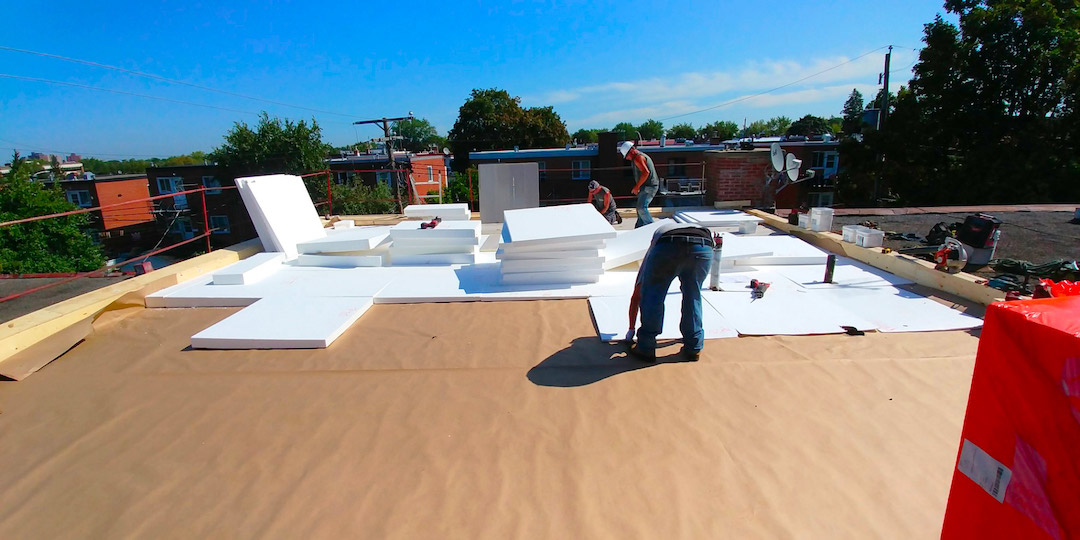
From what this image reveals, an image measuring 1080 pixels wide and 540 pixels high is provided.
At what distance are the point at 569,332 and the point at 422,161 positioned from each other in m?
31.6

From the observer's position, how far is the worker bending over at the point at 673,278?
131 inches

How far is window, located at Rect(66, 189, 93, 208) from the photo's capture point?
3344cm

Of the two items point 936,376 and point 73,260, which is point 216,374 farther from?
point 73,260

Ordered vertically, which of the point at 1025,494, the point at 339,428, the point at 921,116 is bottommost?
the point at 339,428

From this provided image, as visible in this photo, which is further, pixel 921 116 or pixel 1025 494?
pixel 921 116

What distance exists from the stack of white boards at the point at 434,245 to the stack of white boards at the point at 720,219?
3.16m

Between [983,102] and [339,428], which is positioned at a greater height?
[983,102]

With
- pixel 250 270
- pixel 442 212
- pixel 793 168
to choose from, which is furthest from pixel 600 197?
pixel 250 270

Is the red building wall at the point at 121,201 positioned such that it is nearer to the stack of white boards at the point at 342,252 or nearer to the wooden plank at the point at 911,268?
the stack of white boards at the point at 342,252

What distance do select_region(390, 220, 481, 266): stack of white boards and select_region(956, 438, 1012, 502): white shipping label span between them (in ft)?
17.6

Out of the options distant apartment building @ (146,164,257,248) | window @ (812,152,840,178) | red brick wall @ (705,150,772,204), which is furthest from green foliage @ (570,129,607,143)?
red brick wall @ (705,150,772,204)

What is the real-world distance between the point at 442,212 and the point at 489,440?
262 inches

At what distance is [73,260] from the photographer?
2359 centimetres

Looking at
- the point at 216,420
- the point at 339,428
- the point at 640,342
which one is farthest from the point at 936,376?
the point at 216,420
